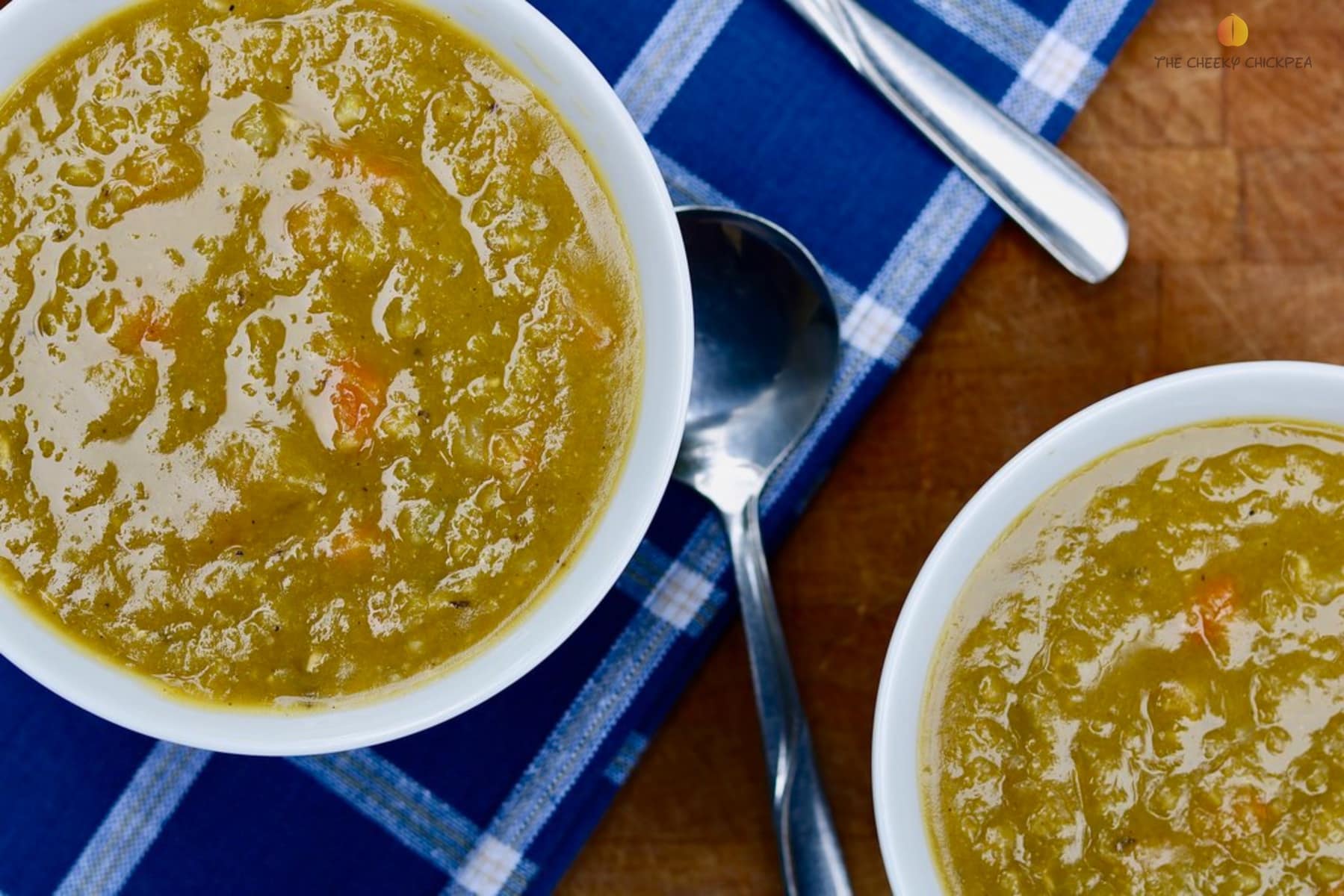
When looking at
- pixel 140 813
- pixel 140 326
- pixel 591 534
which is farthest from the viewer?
pixel 140 813

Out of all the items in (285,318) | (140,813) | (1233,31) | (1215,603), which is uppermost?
(1233,31)

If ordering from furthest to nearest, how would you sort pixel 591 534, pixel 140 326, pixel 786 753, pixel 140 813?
pixel 140 813 → pixel 786 753 → pixel 591 534 → pixel 140 326

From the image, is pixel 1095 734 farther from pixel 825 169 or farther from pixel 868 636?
pixel 825 169

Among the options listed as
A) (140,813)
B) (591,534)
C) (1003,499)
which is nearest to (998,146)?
(1003,499)

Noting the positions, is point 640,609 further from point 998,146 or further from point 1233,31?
point 1233,31

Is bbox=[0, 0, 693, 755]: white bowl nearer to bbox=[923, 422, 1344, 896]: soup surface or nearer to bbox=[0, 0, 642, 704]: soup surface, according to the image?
bbox=[0, 0, 642, 704]: soup surface

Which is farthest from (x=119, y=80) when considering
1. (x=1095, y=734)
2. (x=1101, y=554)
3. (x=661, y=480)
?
(x=1095, y=734)
